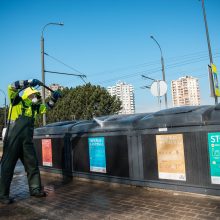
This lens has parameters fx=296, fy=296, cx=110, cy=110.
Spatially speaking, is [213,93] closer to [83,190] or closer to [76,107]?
[83,190]

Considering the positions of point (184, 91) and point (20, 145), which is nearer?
point (20, 145)

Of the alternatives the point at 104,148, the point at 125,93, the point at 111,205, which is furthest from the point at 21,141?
the point at 125,93

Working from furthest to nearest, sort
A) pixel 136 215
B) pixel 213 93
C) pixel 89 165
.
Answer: pixel 213 93 → pixel 89 165 → pixel 136 215

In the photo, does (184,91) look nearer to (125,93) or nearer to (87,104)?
(87,104)

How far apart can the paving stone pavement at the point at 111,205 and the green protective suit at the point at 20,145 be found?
14.7 inches

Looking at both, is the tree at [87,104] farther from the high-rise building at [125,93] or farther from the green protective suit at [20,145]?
the green protective suit at [20,145]

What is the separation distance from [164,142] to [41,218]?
2.29m

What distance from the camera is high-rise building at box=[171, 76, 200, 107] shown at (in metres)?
53.4

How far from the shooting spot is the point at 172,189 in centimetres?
491

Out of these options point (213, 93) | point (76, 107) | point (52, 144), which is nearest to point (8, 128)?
point (52, 144)

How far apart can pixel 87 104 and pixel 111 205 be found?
1607 inches

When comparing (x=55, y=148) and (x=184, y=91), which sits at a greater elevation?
(x=184, y=91)

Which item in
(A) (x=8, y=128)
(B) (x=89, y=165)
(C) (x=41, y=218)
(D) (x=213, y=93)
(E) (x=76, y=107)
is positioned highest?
(E) (x=76, y=107)

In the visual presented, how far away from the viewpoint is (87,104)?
148 feet
